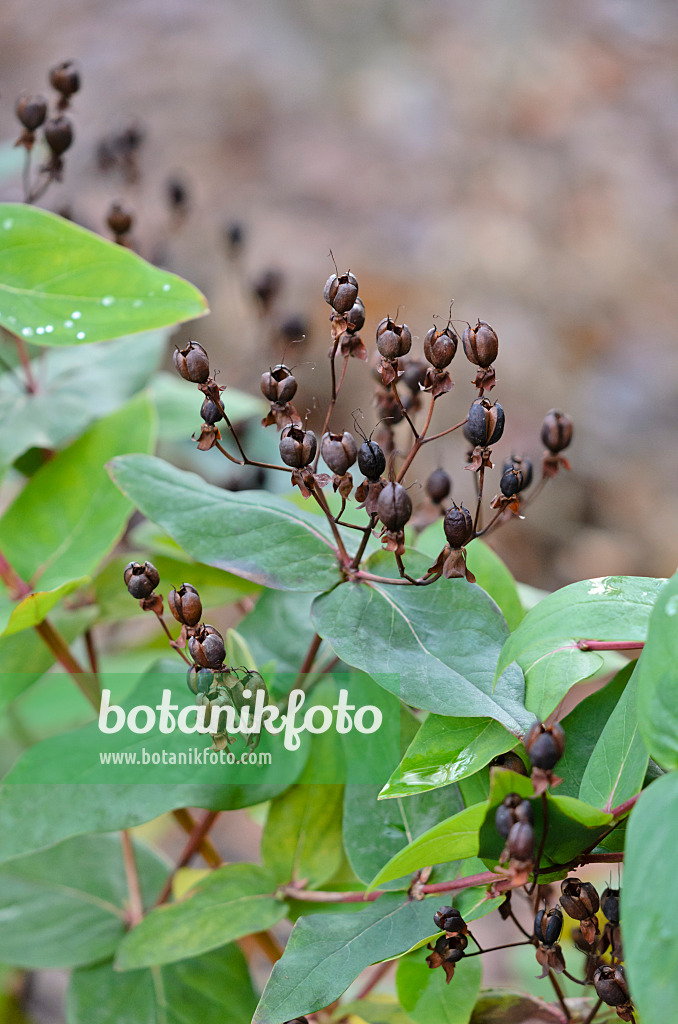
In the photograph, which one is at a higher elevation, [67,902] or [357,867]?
[357,867]

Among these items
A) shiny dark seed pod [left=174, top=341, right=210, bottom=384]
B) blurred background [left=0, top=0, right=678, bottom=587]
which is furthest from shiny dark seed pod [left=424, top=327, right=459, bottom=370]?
blurred background [left=0, top=0, right=678, bottom=587]

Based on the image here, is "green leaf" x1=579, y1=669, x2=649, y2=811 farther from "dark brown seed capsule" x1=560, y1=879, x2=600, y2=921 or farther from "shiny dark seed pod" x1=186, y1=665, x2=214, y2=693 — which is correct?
"shiny dark seed pod" x1=186, y1=665, x2=214, y2=693

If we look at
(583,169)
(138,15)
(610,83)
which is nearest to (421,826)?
(583,169)

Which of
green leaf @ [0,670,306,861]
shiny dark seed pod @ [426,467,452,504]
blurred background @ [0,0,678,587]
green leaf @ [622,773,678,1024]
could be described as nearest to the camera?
green leaf @ [622,773,678,1024]

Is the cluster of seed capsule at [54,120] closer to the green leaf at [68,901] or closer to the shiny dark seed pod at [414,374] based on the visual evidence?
the shiny dark seed pod at [414,374]

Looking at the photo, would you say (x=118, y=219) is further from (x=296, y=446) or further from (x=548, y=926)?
(x=548, y=926)

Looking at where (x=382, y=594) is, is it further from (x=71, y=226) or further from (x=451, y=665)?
(x=71, y=226)

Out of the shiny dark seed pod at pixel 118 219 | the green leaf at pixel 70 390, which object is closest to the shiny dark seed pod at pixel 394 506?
the green leaf at pixel 70 390

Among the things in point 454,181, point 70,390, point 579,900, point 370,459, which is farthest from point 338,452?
point 454,181
